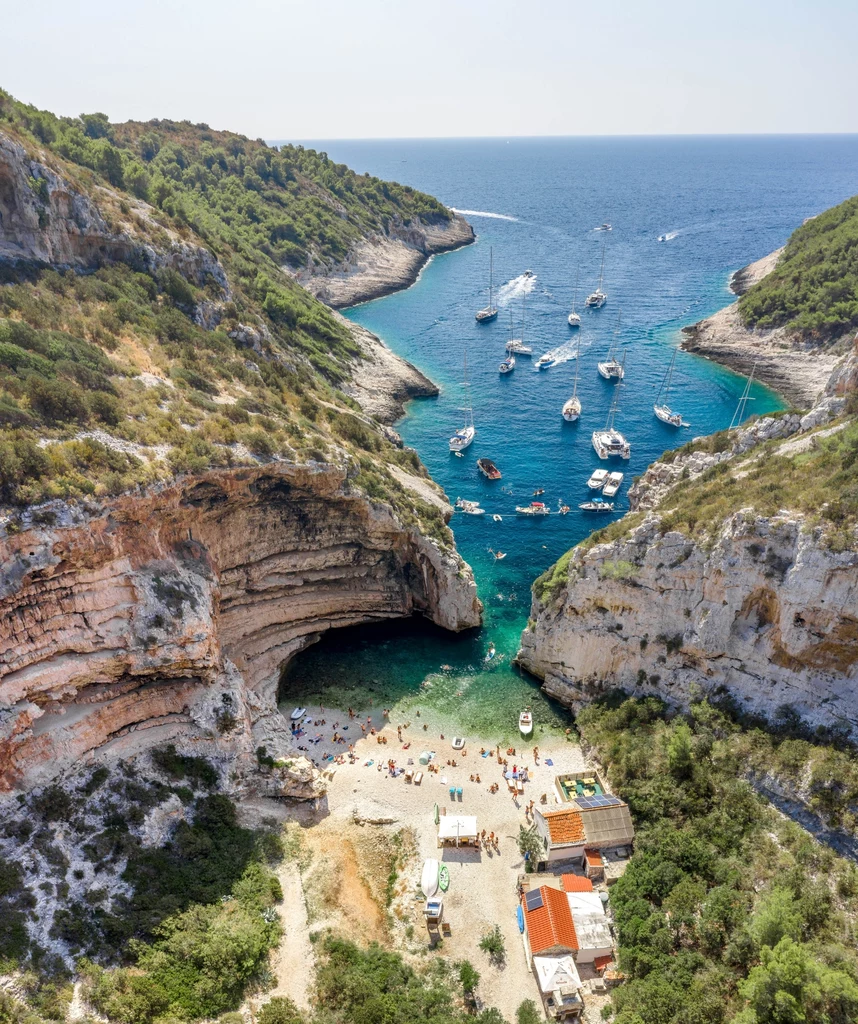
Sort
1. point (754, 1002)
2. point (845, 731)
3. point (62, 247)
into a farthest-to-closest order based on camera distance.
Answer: point (62, 247) < point (845, 731) < point (754, 1002)

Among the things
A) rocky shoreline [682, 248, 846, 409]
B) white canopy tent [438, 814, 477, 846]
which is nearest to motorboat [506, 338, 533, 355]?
rocky shoreline [682, 248, 846, 409]

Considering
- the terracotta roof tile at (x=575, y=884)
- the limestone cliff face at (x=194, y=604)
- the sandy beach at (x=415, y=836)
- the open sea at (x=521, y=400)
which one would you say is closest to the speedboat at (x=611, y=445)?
the open sea at (x=521, y=400)

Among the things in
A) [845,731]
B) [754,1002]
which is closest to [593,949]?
[754,1002]

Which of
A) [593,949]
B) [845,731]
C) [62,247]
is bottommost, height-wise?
[593,949]

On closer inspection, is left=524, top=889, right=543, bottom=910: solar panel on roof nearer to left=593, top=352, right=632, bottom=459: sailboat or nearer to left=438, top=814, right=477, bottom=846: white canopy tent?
left=438, top=814, right=477, bottom=846: white canopy tent

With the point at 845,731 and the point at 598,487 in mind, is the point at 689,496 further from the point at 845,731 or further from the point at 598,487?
the point at 598,487

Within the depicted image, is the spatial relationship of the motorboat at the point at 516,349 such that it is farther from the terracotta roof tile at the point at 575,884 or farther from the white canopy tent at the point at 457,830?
the terracotta roof tile at the point at 575,884

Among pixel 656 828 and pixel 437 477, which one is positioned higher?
pixel 437 477
